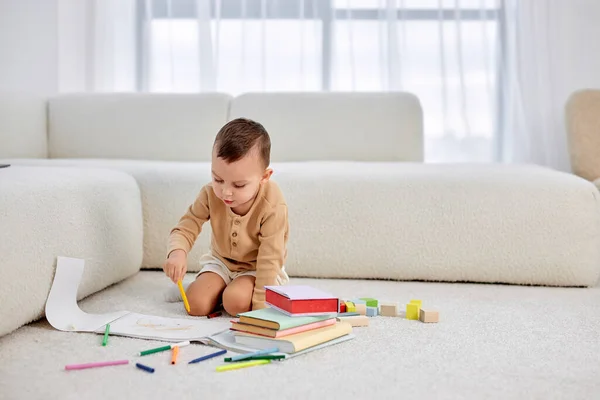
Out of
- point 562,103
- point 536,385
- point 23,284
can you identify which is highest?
point 562,103

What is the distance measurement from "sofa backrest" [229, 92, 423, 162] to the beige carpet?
109 centimetres

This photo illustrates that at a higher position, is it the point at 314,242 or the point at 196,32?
the point at 196,32

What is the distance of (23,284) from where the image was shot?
52.3 inches

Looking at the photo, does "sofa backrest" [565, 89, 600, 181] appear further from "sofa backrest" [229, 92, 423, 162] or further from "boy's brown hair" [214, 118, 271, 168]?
"boy's brown hair" [214, 118, 271, 168]

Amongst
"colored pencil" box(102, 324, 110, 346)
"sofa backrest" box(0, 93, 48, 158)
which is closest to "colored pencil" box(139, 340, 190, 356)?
"colored pencil" box(102, 324, 110, 346)

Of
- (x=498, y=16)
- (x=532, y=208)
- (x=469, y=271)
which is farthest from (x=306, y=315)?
(x=498, y=16)

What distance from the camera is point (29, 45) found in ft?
11.2

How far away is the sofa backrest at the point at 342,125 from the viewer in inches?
103

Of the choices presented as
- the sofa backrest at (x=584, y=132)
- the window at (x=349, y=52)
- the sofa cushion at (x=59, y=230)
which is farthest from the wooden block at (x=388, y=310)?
the window at (x=349, y=52)

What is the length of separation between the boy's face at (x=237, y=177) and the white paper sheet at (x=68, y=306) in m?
0.34

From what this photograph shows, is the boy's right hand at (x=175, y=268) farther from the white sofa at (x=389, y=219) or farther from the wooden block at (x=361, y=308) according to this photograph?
the wooden block at (x=361, y=308)

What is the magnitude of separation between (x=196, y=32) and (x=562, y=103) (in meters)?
1.85

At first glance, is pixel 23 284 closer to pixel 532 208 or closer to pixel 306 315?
pixel 306 315

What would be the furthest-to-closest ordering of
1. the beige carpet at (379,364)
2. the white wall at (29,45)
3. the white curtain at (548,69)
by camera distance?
the white wall at (29,45) → the white curtain at (548,69) → the beige carpet at (379,364)
